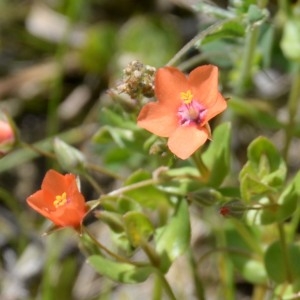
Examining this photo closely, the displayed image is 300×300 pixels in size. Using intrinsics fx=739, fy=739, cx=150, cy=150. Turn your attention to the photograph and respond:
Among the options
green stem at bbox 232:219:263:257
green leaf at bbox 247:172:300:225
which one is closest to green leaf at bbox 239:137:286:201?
green leaf at bbox 247:172:300:225

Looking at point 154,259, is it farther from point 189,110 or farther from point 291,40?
point 291,40

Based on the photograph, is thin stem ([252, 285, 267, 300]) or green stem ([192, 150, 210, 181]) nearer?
green stem ([192, 150, 210, 181])

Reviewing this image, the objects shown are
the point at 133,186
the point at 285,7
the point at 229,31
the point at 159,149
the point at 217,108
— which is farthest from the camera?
the point at 285,7

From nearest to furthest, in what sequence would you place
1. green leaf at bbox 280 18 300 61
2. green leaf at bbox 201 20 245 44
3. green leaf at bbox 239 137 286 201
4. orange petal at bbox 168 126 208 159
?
orange petal at bbox 168 126 208 159 → green leaf at bbox 239 137 286 201 → green leaf at bbox 201 20 245 44 → green leaf at bbox 280 18 300 61

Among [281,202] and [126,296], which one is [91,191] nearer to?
[126,296]

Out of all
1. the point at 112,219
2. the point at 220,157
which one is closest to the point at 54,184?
the point at 112,219

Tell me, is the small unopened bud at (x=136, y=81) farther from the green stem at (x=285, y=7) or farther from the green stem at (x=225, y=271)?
the green stem at (x=285, y=7)

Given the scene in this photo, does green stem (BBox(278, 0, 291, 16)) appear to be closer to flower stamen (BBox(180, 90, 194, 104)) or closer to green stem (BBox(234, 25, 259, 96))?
green stem (BBox(234, 25, 259, 96))
